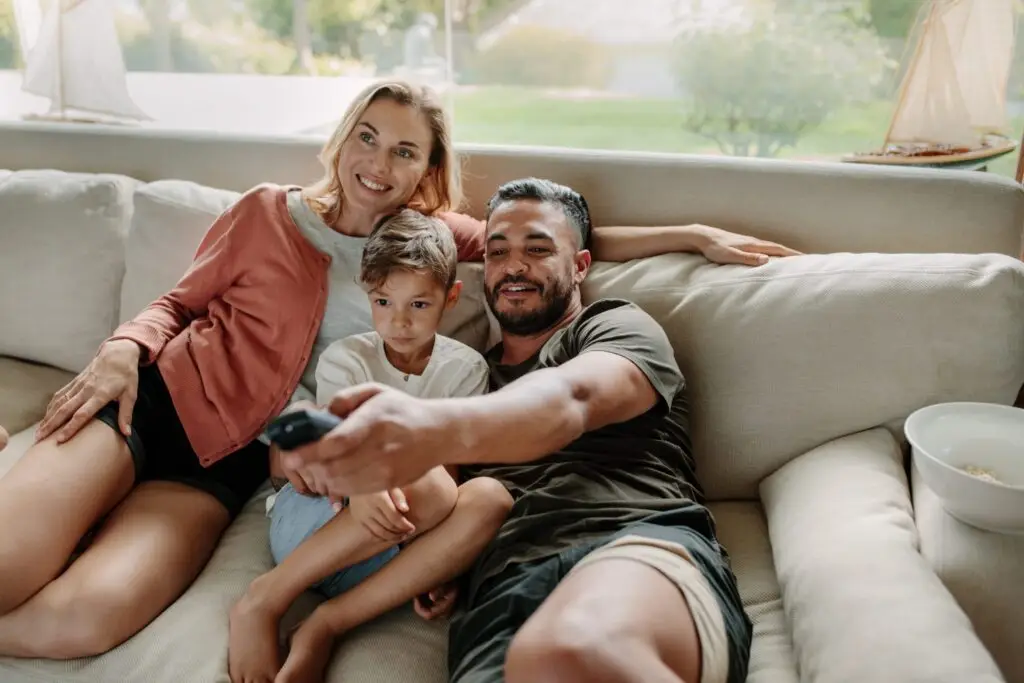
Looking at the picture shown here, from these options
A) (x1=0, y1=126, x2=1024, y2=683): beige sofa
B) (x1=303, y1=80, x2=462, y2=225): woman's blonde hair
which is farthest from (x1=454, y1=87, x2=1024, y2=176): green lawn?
(x1=303, y1=80, x2=462, y2=225): woman's blonde hair

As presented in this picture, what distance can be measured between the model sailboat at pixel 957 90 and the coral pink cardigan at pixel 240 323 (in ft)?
4.37

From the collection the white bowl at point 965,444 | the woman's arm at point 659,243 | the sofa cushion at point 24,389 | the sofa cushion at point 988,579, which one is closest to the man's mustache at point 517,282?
the woman's arm at point 659,243

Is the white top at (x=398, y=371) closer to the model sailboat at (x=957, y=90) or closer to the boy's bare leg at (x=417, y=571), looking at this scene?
the boy's bare leg at (x=417, y=571)

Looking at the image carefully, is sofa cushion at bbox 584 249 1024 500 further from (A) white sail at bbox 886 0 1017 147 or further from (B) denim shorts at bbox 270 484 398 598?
(A) white sail at bbox 886 0 1017 147

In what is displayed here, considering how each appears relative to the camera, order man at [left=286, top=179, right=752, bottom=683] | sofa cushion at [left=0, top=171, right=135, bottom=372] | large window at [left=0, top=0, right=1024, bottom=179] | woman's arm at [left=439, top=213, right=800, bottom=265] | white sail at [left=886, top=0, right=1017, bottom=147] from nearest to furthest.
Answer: man at [left=286, top=179, right=752, bottom=683] < woman's arm at [left=439, top=213, right=800, bottom=265] < sofa cushion at [left=0, top=171, right=135, bottom=372] < white sail at [left=886, top=0, right=1017, bottom=147] < large window at [left=0, top=0, right=1024, bottom=179]

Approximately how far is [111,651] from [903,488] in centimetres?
126

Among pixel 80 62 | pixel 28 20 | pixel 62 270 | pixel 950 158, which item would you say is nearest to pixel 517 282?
pixel 62 270

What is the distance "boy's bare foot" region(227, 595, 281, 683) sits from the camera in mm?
1220

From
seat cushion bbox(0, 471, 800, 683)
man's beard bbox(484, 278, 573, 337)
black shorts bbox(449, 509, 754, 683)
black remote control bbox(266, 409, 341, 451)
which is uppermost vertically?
black remote control bbox(266, 409, 341, 451)

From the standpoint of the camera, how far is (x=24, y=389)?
1.93 m

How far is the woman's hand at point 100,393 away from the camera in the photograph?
59.0 inches

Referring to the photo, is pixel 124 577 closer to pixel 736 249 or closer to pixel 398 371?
pixel 398 371

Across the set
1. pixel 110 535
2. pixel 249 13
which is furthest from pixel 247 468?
pixel 249 13

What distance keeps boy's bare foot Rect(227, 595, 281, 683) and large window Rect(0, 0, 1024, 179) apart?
6.42 feet
